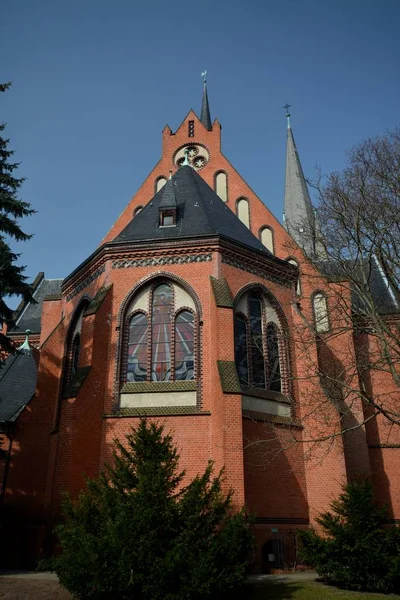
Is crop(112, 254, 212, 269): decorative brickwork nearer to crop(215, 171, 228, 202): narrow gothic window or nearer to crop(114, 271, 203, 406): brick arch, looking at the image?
crop(114, 271, 203, 406): brick arch

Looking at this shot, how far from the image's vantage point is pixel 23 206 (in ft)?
48.2

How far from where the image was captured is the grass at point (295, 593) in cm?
1053

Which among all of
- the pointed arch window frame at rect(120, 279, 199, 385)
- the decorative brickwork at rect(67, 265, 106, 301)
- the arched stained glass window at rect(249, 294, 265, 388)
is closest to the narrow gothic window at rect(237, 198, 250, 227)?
the arched stained glass window at rect(249, 294, 265, 388)

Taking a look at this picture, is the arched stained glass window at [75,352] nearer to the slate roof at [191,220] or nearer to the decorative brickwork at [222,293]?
the slate roof at [191,220]

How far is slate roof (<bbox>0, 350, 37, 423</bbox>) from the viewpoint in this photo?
19312 millimetres

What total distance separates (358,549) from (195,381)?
18.3 feet

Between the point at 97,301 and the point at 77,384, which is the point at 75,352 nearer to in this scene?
the point at 97,301

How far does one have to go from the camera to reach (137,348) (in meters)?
15.6

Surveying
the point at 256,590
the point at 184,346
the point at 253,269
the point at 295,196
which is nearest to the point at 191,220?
the point at 253,269

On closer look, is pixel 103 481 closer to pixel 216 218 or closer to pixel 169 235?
pixel 169 235

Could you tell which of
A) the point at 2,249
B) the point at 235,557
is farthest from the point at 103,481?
the point at 2,249

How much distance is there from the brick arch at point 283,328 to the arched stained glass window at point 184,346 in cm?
149

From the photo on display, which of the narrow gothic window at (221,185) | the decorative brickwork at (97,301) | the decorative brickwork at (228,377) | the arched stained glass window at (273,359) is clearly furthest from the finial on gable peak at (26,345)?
the decorative brickwork at (228,377)

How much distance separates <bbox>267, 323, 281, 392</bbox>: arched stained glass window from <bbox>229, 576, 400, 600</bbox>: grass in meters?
5.65
